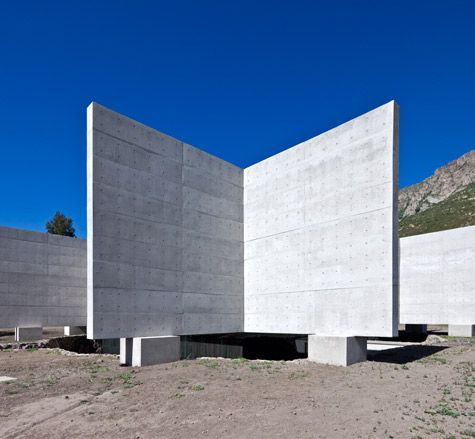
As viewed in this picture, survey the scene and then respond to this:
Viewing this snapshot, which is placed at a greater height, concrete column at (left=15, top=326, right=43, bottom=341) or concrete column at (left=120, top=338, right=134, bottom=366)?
concrete column at (left=120, top=338, right=134, bottom=366)

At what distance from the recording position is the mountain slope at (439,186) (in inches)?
4894

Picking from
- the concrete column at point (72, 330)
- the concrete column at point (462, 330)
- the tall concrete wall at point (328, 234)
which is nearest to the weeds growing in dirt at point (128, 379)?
the tall concrete wall at point (328, 234)

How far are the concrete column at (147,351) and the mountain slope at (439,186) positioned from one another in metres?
118

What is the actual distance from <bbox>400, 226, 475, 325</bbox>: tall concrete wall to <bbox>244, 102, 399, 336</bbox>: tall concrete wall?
45.0ft

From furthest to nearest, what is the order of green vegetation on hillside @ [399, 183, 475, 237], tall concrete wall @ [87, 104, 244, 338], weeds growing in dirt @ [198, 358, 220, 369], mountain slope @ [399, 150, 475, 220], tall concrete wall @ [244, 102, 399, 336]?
mountain slope @ [399, 150, 475, 220] < green vegetation on hillside @ [399, 183, 475, 237] < tall concrete wall @ [87, 104, 244, 338] < tall concrete wall @ [244, 102, 399, 336] < weeds growing in dirt @ [198, 358, 220, 369]

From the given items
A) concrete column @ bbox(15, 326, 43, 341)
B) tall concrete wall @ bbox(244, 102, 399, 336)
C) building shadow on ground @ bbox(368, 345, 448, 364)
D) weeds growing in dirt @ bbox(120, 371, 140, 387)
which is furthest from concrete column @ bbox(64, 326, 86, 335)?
building shadow on ground @ bbox(368, 345, 448, 364)

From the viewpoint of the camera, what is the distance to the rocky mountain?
73850 millimetres

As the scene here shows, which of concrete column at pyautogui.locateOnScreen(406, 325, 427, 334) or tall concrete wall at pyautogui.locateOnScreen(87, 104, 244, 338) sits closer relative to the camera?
tall concrete wall at pyautogui.locateOnScreen(87, 104, 244, 338)

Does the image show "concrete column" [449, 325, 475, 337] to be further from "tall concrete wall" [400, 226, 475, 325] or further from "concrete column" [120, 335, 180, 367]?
"concrete column" [120, 335, 180, 367]

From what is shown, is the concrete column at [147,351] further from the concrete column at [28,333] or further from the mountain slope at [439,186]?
the mountain slope at [439,186]

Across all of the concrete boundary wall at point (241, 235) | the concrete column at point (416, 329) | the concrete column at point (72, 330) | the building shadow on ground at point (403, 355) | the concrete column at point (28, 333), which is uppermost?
the concrete boundary wall at point (241, 235)

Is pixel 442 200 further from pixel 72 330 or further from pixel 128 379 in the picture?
pixel 128 379

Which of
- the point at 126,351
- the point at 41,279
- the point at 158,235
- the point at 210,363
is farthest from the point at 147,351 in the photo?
the point at 41,279

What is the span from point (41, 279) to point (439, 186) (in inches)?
5360
